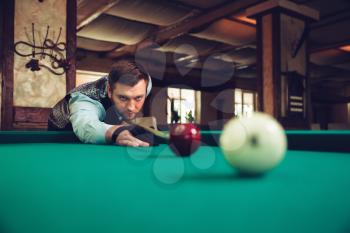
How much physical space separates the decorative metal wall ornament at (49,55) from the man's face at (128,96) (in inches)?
83.8

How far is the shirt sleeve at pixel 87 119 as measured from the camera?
2.03m

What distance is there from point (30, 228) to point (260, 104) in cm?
584

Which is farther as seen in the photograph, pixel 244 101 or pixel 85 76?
pixel 244 101

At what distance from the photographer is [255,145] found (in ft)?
2.79

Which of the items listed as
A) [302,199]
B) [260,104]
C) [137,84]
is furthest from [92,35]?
[302,199]

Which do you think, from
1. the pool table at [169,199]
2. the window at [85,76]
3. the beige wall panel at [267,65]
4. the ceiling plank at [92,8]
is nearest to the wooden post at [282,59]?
the beige wall panel at [267,65]

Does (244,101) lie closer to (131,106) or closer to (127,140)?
(131,106)

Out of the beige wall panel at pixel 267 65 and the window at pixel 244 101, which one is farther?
the window at pixel 244 101

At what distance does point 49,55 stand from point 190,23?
316cm

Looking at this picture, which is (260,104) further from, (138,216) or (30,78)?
(138,216)

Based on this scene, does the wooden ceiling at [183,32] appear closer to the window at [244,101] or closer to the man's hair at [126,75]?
the man's hair at [126,75]

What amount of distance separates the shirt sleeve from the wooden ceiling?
3.25m

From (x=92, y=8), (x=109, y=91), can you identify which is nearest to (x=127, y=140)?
(x=109, y=91)

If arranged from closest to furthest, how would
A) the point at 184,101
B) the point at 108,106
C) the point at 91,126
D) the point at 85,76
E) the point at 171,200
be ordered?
the point at 171,200
the point at 91,126
the point at 108,106
the point at 85,76
the point at 184,101
